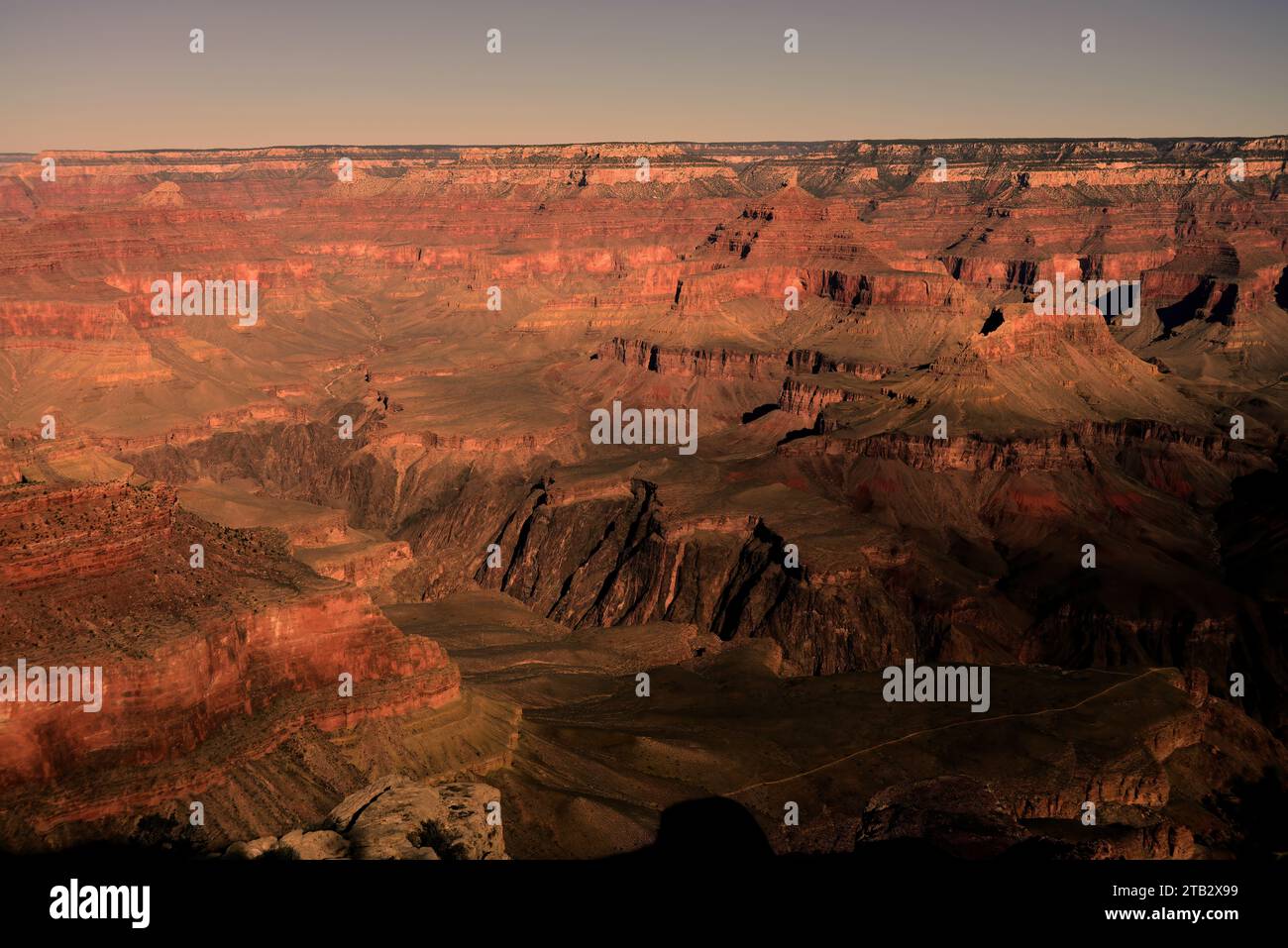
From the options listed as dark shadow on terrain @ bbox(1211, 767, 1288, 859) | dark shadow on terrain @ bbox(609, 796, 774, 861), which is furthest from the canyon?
dark shadow on terrain @ bbox(609, 796, 774, 861)

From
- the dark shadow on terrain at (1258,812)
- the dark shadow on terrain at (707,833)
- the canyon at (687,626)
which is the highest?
the canyon at (687,626)

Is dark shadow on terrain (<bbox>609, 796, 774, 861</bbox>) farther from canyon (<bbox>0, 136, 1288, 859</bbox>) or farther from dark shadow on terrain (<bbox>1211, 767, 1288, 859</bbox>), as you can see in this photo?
dark shadow on terrain (<bbox>1211, 767, 1288, 859</bbox>)

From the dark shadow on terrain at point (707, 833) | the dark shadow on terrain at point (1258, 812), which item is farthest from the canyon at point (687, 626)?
the dark shadow on terrain at point (707, 833)

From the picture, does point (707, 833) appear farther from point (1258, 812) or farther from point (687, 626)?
point (687, 626)

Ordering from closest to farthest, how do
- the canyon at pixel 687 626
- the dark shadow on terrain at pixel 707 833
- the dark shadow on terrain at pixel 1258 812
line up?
the canyon at pixel 687 626
the dark shadow on terrain at pixel 707 833
the dark shadow on terrain at pixel 1258 812

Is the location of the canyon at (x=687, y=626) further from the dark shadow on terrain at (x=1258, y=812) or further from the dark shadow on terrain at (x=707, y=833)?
the dark shadow on terrain at (x=707, y=833)

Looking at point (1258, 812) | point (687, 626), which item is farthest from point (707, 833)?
point (687, 626)

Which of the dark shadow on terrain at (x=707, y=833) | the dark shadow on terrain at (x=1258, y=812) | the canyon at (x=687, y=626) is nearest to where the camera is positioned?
the canyon at (x=687, y=626)

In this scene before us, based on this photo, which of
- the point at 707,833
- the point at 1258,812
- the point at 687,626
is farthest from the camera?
the point at 687,626
